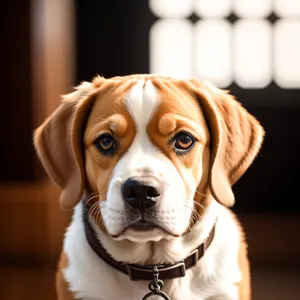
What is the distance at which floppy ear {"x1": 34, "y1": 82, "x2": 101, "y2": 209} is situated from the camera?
839 millimetres

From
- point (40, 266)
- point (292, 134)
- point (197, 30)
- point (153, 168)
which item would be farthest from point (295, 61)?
point (153, 168)

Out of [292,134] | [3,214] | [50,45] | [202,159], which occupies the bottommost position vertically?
[3,214]

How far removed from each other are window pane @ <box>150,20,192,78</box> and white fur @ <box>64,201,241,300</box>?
48 centimetres

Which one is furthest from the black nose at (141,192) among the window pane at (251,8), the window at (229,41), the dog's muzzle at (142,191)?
the window pane at (251,8)

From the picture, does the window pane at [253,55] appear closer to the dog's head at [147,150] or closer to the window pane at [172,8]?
the window pane at [172,8]

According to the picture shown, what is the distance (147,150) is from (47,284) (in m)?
0.77

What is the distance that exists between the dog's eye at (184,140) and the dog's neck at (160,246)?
0.31 ft

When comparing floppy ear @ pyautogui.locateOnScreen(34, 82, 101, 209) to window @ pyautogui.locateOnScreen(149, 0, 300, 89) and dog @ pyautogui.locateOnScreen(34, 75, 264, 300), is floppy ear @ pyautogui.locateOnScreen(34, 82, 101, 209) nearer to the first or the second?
dog @ pyautogui.locateOnScreen(34, 75, 264, 300)

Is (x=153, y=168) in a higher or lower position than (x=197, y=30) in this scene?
lower

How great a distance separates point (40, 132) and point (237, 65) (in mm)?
849

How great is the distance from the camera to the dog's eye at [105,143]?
2.68 ft

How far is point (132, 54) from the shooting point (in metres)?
1.87

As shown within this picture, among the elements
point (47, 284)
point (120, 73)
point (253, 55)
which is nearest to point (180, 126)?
point (47, 284)

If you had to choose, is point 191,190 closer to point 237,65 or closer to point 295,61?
point 237,65
